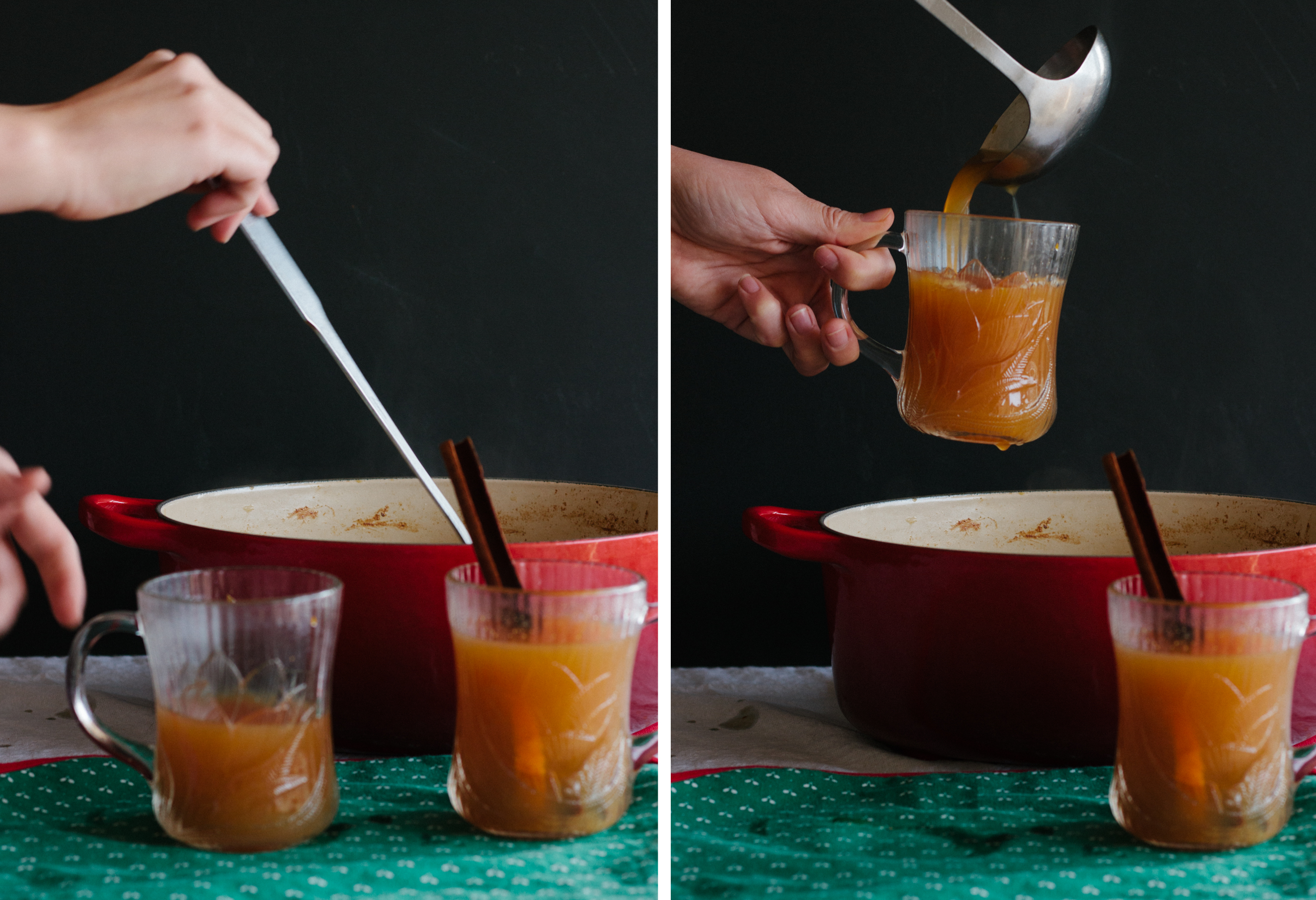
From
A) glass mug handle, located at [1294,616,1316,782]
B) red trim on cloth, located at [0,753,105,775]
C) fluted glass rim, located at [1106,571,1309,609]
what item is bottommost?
red trim on cloth, located at [0,753,105,775]

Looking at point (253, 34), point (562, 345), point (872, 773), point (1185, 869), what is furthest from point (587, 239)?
point (1185, 869)

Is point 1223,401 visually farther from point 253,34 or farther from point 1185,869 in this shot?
point 253,34

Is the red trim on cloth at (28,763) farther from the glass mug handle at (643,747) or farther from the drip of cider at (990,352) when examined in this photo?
the drip of cider at (990,352)

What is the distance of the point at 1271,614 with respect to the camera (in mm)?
366

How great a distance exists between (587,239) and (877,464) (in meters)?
0.26

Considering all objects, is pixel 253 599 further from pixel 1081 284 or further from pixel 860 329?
pixel 1081 284

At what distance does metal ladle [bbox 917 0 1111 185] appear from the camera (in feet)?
1.76

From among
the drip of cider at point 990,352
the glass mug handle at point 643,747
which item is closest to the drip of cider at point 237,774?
the glass mug handle at point 643,747

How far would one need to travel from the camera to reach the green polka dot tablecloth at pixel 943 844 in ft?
1.16

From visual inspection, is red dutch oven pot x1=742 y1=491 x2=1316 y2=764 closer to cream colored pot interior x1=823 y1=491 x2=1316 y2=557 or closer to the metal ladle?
cream colored pot interior x1=823 y1=491 x2=1316 y2=557

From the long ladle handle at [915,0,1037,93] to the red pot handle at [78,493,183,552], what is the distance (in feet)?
1.24

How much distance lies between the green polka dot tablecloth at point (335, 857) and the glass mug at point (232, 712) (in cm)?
1

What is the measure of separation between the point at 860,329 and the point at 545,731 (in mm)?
291

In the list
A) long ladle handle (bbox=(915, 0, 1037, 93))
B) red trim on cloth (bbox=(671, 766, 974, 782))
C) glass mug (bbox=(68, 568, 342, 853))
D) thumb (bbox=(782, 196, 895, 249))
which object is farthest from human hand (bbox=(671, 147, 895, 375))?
glass mug (bbox=(68, 568, 342, 853))
